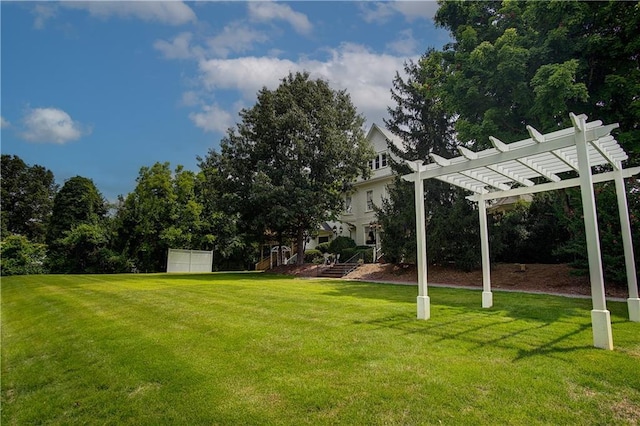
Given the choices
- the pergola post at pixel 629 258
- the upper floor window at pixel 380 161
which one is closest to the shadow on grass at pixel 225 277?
the upper floor window at pixel 380 161

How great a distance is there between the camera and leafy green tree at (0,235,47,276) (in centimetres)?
2389

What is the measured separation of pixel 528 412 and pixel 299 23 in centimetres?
1019

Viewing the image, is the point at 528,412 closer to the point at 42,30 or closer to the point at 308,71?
the point at 42,30

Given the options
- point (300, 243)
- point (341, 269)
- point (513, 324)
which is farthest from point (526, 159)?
point (300, 243)

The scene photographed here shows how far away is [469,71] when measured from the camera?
12.4 metres

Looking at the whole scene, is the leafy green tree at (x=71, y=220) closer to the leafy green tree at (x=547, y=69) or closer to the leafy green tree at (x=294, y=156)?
the leafy green tree at (x=294, y=156)

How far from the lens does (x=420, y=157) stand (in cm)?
1752

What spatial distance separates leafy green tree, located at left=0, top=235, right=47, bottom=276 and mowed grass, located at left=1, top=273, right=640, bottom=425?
75.4 ft

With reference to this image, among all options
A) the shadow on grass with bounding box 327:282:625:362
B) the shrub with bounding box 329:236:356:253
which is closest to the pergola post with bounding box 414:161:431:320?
the shadow on grass with bounding box 327:282:625:362

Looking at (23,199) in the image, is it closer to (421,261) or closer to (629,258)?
(421,261)

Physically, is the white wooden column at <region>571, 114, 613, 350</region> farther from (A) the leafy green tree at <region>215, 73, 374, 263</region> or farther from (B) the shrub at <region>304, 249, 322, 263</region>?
(B) the shrub at <region>304, 249, 322, 263</region>

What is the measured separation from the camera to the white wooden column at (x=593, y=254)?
4.45 meters

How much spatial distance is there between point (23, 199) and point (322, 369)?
50.4 meters

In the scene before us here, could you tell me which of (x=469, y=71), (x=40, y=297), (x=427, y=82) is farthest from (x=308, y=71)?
(x=40, y=297)
